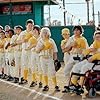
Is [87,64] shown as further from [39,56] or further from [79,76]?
[39,56]

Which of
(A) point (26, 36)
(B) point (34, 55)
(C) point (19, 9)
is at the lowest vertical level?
(B) point (34, 55)

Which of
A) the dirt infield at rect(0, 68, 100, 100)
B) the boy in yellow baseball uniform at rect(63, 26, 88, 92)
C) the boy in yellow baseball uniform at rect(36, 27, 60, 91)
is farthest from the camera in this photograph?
the boy in yellow baseball uniform at rect(36, 27, 60, 91)

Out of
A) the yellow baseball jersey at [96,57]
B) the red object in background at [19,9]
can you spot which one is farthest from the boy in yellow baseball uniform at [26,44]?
the red object in background at [19,9]

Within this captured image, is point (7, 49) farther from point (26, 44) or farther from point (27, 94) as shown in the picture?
point (27, 94)

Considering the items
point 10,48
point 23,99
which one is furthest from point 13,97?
point 10,48

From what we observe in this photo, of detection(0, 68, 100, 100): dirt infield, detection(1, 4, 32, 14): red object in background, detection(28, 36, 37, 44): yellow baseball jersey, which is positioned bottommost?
detection(0, 68, 100, 100): dirt infield

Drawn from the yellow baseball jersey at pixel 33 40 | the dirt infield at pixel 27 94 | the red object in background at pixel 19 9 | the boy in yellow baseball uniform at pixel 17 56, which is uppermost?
the red object in background at pixel 19 9

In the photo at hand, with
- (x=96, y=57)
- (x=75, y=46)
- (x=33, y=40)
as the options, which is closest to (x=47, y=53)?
(x=75, y=46)

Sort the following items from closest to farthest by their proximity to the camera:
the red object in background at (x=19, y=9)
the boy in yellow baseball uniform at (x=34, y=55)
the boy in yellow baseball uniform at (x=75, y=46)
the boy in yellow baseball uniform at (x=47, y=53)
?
the boy in yellow baseball uniform at (x=75, y=46) < the boy in yellow baseball uniform at (x=47, y=53) < the boy in yellow baseball uniform at (x=34, y=55) < the red object in background at (x=19, y=9)

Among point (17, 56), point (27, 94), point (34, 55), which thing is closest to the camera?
point (27, 94)

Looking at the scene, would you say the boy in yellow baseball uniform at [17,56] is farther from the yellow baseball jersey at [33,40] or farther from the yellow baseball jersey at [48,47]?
the yellow baseball jersey at [48,47]

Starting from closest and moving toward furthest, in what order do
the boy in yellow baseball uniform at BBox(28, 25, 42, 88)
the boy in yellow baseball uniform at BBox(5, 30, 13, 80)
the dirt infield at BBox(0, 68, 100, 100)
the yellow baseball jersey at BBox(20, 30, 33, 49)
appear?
the dirt infield at BBox(0, 68, 100, 100) < the boy in yellow baseball uniform at BBox(28, 25, 42, 88) < the yellow baseball jersey at BBox(20, 30, 33, 49) < the boy in yellow baseball uniform at BBox(5, 30, 13, 80)

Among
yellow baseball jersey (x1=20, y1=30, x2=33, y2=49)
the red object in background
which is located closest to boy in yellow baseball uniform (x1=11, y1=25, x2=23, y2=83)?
yellow baseball jersey (x1=20, y1=30, x2=33, y2=49)

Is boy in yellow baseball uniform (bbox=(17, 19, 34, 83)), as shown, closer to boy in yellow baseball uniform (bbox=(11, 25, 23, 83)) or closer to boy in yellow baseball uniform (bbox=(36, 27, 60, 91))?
boy in yellow baseball uniform (bbox=(11, 25, 23, 83))
